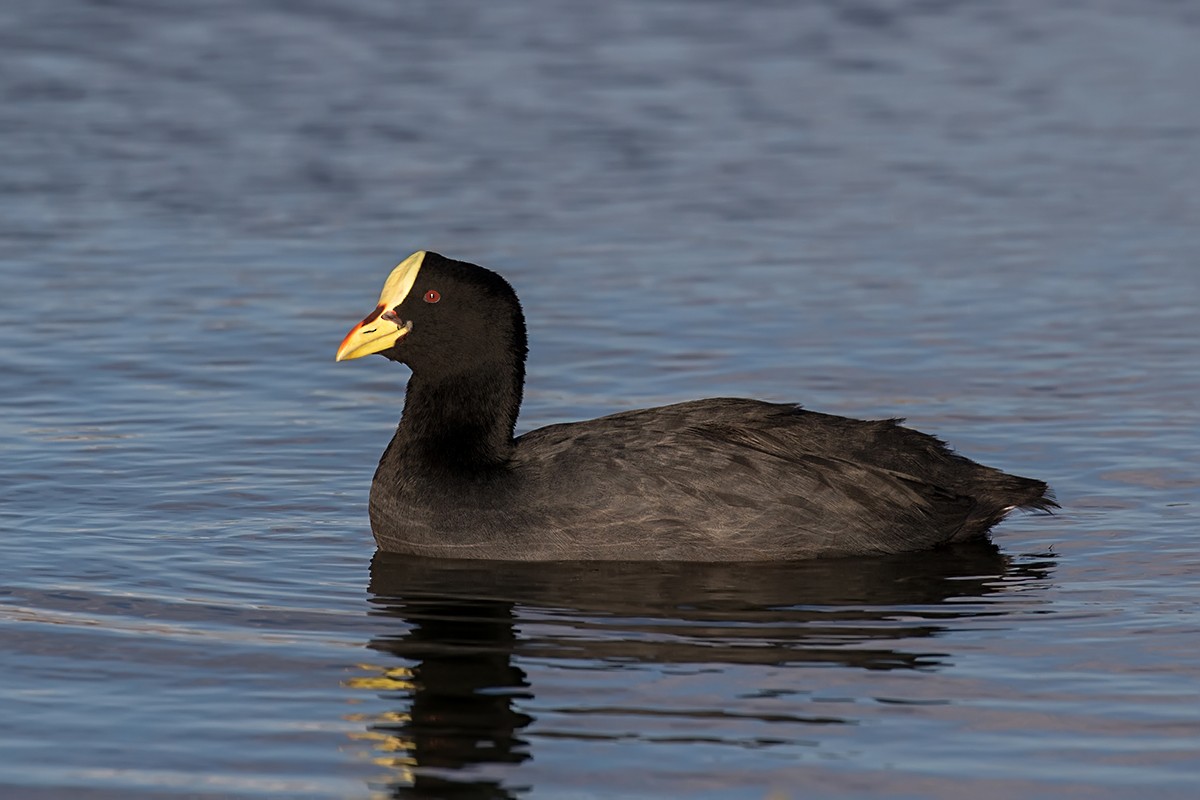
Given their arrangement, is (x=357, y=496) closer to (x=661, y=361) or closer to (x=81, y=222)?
(x=661, y=361)

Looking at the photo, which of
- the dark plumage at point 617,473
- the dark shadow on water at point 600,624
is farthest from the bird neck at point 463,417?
the dark shadow on water at point 600,624

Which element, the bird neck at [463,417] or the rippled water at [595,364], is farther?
the bird neck at [463,417]

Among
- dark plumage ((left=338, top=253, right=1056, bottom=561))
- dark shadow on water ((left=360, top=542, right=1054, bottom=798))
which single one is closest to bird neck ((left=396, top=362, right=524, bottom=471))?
dark plumage ((left=338, top=253, right=1056, bottom=561))

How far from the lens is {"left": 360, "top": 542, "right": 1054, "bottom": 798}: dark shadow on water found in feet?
25.5

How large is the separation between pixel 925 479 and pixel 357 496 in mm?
3013

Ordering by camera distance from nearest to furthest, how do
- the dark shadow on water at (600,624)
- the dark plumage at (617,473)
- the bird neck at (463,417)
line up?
1. the dark shadow on water at (600,624)
2. the dark plumage at (617,473)
3. the bird neck at (463,417)

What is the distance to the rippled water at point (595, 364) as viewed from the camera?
785cm

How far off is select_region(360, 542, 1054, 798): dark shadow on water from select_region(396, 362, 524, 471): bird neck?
0.53 metres

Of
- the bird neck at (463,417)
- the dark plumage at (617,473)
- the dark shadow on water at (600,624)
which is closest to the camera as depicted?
the dark shadow on water at (600,624)

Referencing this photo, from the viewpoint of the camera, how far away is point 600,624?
363 inches

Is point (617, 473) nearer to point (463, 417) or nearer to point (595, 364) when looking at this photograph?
point (463, 417)

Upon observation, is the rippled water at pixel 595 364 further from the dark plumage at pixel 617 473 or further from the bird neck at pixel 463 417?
the bird neck at pixel 463 417

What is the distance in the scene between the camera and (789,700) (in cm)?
812

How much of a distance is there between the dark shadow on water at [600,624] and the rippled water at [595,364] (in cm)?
3
